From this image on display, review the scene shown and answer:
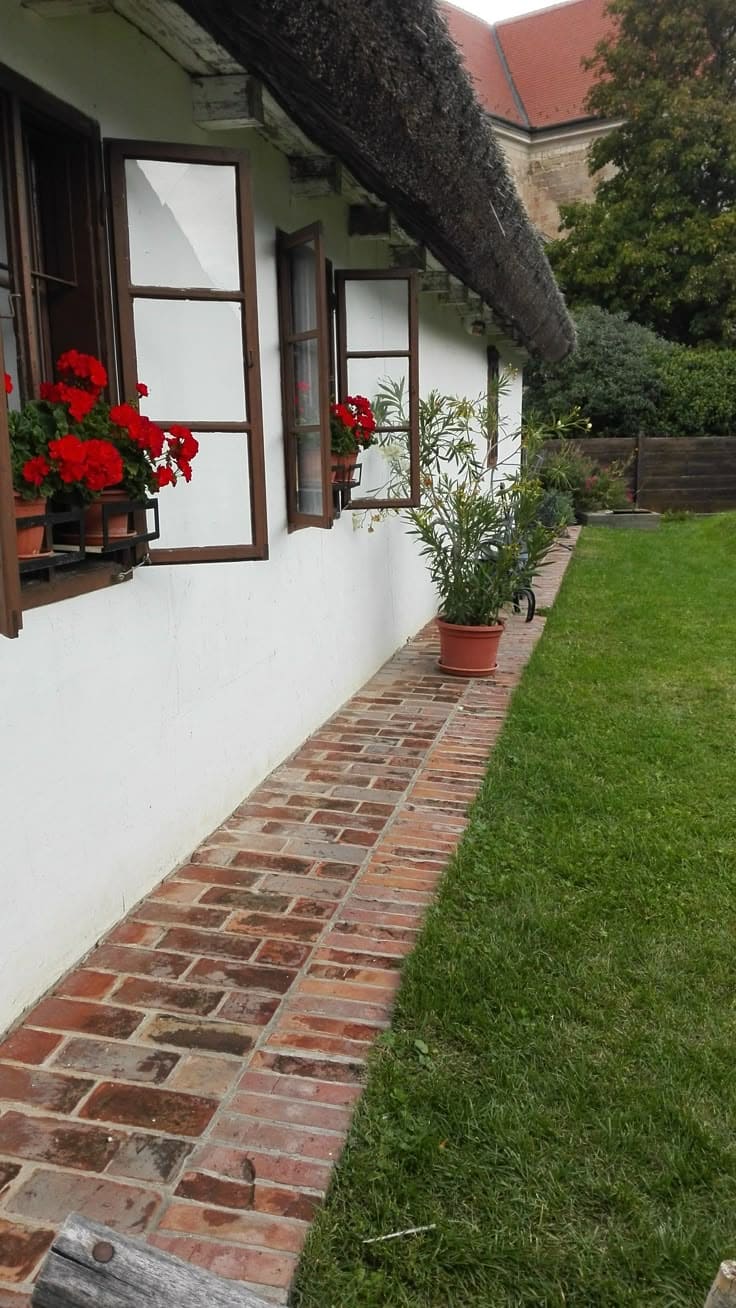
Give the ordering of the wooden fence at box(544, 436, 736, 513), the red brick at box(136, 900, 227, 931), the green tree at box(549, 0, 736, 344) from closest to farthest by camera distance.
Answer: the red brick at box(136, 900, 227, 931) → the wooden fence at box(544, 436, 736, 513) → the green tree at box(549, 0, 736, 344)

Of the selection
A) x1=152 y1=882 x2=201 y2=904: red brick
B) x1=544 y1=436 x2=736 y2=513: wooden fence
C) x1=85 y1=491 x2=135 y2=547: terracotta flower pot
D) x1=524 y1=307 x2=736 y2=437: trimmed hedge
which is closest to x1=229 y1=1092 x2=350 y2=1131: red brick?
x1=152 y1=882 x2=201 y2=904: red brick

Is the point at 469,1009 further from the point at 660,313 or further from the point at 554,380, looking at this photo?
the point at 660,313

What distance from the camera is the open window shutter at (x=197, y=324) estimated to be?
273 cm

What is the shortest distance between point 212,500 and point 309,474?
1.12 m

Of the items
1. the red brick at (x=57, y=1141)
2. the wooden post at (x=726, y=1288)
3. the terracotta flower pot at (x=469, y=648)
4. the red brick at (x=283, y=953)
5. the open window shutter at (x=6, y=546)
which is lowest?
the red brick at (x=57, y=1141)

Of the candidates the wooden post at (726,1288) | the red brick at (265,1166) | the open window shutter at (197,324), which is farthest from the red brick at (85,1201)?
the open window shutter at (197,324)

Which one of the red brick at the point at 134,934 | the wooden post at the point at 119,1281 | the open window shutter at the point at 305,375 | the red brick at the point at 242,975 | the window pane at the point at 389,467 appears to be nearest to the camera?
the wooden post at the point at 119,1281

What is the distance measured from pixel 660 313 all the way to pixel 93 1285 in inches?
885

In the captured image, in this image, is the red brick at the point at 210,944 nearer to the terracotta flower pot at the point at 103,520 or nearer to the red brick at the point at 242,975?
the red brick at the point at 242,975

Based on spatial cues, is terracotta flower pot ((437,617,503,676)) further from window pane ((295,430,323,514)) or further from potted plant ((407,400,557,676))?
window pane ((295,430,323,514))

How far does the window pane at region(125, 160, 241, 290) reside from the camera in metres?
2.76

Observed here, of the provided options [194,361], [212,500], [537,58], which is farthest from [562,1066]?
[537,58]

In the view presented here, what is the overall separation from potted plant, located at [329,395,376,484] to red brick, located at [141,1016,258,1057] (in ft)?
9.46

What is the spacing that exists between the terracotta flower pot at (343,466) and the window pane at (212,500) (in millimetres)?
1589
